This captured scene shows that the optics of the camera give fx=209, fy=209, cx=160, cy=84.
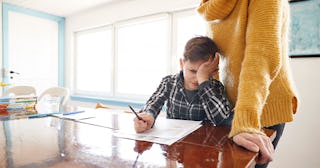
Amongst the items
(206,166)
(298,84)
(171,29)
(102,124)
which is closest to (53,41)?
(171,29)

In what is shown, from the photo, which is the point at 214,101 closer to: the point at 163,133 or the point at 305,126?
Result: the point at 163,133

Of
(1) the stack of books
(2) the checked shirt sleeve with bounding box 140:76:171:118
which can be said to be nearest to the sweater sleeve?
(2) the checked shirt sleeve with bounding box 140:76:171:118

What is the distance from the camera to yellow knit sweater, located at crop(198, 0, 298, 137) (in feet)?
1.74

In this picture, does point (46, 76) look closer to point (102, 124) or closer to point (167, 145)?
point (102, 124)

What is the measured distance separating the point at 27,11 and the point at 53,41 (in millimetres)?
561

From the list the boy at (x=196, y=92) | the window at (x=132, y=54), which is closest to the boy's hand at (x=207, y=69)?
the boy at (x=196, y=92)

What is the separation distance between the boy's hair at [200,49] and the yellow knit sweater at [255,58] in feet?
0.10

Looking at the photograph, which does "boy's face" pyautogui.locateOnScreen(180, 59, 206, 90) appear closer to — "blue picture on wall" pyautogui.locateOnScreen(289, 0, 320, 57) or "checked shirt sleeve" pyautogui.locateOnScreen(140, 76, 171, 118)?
"checked shirt sleeve" pyautogui.locateOnScreen(140, 76, 171, 118)

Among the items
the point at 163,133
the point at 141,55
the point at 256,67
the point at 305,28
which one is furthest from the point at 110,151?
the point at 141,55

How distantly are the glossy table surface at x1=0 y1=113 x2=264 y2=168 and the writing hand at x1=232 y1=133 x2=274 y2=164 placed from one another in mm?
16

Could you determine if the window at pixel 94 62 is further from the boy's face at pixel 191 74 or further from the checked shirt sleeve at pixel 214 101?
the checked shirt sleeve at pixel 214 101

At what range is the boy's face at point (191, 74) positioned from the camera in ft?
2.88

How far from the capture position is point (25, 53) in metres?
3.17

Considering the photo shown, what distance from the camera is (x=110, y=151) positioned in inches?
18.2
